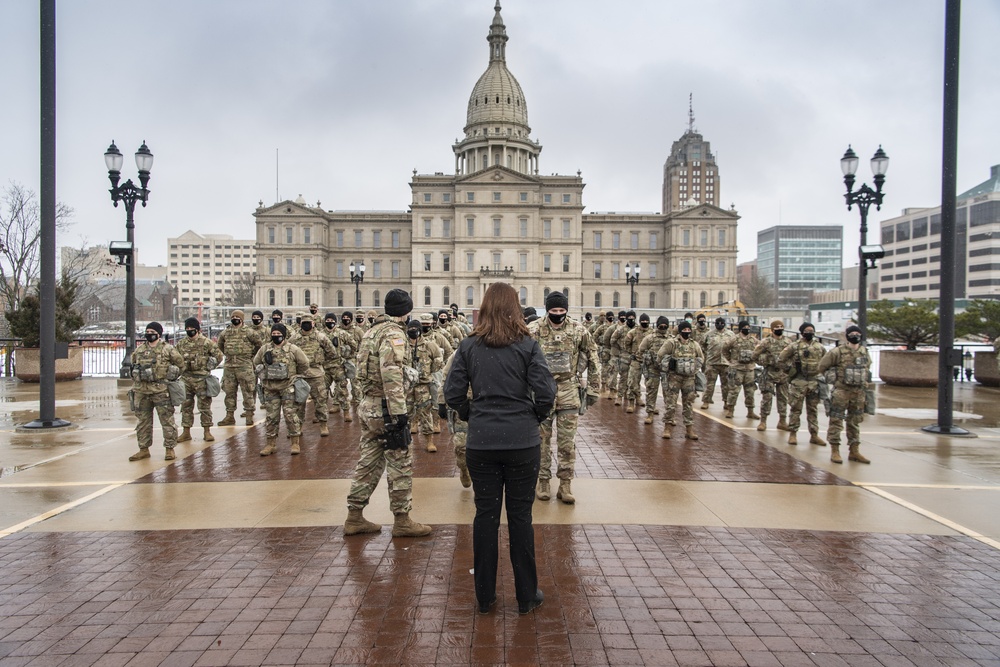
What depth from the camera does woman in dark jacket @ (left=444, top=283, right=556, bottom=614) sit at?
4016mm

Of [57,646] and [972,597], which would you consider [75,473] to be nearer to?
[57,646]

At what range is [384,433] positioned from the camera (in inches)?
217

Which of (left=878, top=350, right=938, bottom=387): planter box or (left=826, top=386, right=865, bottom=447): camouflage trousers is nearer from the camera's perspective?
(left=826, top=386, right=865, bottom=447): camouflage trousers

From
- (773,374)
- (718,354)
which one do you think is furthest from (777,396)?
(718,354)

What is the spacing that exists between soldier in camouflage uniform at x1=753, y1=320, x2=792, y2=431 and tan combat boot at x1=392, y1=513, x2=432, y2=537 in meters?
7.71

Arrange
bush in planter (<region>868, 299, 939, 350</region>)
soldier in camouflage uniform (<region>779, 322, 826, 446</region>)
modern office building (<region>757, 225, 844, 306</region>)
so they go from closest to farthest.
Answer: soldier in camouflage uniform (<region>779, 322, 826, 446</region>) < bush in planter (<region>868, 299, 939, 350</region>) < modern office building (<region>757, 225, 844, 306</region>)

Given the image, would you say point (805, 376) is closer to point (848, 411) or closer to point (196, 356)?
point (848, 411)

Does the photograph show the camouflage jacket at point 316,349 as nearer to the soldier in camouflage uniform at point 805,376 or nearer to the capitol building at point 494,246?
the soldier in camouflage uniform at point 805,376

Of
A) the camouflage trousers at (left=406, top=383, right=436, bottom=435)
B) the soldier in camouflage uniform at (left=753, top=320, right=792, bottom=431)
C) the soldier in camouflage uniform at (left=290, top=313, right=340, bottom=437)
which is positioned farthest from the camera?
the soldier in camouflage uniform at (left=753, top=320, right=792, bottom=431)

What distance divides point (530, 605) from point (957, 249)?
137 meters

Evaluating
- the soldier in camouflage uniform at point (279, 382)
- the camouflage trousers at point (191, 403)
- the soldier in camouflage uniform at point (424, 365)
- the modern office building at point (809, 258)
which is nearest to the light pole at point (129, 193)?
the camouflage trousers at point (191, 403)

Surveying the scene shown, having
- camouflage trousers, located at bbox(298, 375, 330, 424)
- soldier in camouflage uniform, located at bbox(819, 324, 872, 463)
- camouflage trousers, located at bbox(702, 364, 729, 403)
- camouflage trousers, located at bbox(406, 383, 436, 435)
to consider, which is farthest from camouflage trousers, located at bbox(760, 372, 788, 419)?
camouflage trousers, located at bbox(298, 375, 330, 424)

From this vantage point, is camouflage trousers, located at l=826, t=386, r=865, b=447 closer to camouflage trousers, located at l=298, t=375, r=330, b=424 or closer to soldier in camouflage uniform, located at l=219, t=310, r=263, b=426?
camouflage trousers, located at l=298, t=375, r=330, b=424

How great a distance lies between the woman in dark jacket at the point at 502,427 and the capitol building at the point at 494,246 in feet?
242
